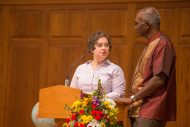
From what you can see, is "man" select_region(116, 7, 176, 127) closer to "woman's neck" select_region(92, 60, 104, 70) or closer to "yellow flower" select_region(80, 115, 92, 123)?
"yellow flower" select_region(80, 115, 92, 123)

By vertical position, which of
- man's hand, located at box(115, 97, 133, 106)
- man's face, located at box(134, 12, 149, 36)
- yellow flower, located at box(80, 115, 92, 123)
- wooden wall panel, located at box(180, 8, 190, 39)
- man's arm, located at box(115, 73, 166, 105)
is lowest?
yellow flower, located at box(80, 115, 92, 123)

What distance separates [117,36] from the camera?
212 inches

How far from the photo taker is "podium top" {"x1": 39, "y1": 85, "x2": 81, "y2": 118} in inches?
123

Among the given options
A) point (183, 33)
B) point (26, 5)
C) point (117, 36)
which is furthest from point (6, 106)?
point (183, 33)

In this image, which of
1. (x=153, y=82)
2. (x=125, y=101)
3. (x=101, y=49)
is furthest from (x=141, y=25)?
(x=101, y=49)

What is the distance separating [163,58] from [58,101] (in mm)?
860

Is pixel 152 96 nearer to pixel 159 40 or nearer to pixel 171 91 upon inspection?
pixel 171 91

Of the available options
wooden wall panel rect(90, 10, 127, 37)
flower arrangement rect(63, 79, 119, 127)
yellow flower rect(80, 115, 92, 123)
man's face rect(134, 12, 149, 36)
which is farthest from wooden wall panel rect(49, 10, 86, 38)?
yellow flower rect(80, 115, 92, 123)

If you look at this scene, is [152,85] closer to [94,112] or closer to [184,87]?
[94,112]

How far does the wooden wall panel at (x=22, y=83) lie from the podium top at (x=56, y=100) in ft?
8.31

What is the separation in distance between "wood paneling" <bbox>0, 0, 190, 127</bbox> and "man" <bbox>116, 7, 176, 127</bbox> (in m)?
2.20

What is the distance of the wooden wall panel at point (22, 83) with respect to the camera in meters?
5.75

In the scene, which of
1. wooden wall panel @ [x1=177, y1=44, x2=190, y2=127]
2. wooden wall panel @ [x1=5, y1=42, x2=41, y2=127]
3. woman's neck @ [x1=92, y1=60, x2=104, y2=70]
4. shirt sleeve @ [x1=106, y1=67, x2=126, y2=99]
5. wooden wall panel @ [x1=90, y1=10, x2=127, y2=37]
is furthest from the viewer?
wooden wall panel @ [x1=5, y1=42, x2=41, y2=127]

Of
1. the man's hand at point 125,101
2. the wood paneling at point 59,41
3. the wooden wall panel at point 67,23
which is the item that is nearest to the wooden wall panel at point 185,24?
the wood paneling at point 59,41
